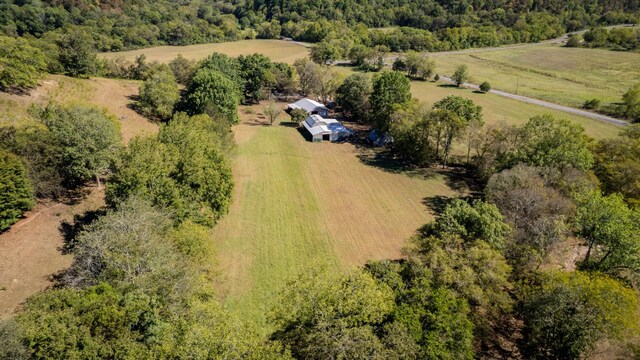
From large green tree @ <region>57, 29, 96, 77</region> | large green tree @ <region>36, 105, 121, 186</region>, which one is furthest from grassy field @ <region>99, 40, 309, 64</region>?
large green tree @ <region>36, 105, 121, 186</region>

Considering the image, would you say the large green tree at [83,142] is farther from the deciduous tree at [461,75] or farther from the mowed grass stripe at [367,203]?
the deciduous tree at [461,75]

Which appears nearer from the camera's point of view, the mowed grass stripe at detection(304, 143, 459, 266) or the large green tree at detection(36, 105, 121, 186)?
the large green tree at detection(36, 105, 121, 186)

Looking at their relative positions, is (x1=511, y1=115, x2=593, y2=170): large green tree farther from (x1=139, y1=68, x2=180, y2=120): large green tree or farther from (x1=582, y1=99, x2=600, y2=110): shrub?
(x1=139, y1=68, x2=180, y2=120): large green tree

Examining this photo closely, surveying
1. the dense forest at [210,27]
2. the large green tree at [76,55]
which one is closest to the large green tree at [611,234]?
the large green tree at [76,55]

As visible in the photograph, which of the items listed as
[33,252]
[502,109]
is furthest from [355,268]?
[502,109]

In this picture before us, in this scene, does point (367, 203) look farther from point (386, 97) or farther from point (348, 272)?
point (386, 97)

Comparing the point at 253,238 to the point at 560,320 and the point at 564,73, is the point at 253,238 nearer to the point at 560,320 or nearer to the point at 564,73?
the point at 560,320
